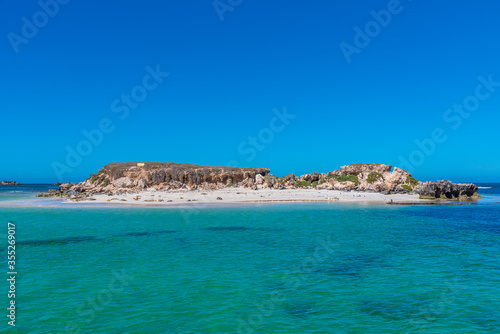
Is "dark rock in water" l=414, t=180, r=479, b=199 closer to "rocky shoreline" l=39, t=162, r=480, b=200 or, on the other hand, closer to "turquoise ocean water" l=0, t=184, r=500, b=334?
"rocky shoreline" l=39, t=162, r=480, b=200

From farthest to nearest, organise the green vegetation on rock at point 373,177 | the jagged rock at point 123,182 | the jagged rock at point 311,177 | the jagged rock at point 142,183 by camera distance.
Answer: the jagged rock at point 311,177, the green vegetation on rock at point 373,177, the jagged rock at point 123,182, the jagged rock at point 142,183

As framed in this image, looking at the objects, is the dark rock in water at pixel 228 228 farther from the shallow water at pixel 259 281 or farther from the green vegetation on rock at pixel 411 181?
the green vegetation on rock at pixel 411 181

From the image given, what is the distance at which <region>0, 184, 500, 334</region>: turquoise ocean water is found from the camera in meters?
10.0

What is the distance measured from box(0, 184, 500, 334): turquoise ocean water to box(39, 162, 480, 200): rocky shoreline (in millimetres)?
51143

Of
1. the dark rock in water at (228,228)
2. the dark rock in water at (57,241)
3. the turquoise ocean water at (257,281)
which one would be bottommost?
the turquoise ocean water at (257,281)

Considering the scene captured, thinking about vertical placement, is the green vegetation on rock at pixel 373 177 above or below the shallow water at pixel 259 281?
above

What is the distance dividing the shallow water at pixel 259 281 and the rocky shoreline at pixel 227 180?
168 feet

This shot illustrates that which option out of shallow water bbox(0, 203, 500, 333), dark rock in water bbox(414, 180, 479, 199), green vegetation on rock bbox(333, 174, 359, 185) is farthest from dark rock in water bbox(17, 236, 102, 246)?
green vegetation on rock bbox(333, 174, 359, 185)

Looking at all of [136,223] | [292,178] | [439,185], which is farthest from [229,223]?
[292,178]

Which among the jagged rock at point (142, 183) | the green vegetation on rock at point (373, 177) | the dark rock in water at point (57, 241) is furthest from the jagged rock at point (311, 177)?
the dark rock in water at point (57, 241)

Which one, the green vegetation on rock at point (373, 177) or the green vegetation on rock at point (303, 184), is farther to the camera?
the green vegetation on rock at point (303, 184)

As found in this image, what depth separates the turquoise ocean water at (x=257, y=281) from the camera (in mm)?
10016

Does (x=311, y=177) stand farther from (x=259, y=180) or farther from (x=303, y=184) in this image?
(x=259, y=180)

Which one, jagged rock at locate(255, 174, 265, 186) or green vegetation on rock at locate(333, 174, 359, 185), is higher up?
green vegetation on rock at locate(333, 174, 359, 185)
